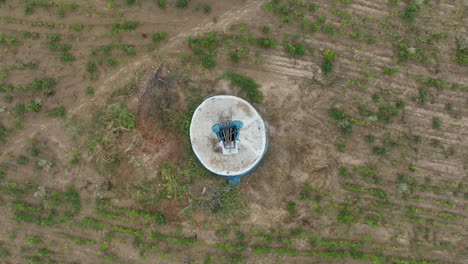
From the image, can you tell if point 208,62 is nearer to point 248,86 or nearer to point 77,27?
point 248,86

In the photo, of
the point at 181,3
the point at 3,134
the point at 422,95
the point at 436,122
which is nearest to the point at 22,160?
the point at 3,134

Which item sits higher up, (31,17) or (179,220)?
(31,17)

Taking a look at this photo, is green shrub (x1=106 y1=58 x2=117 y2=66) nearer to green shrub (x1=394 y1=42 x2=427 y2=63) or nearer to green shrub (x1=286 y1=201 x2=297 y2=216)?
green shrub (x1=286 y1=201 x2=297 y2=216)

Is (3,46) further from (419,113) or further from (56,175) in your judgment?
(419,113)

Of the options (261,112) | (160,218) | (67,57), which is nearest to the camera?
(160,218)

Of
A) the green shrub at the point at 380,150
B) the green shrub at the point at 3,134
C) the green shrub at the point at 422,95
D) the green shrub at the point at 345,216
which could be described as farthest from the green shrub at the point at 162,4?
the green shrub at the point at 422,95

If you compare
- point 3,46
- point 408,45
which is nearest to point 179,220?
point 3,46

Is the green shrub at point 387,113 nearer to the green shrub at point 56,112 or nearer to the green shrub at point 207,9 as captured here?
the green shrub at point 207,9
